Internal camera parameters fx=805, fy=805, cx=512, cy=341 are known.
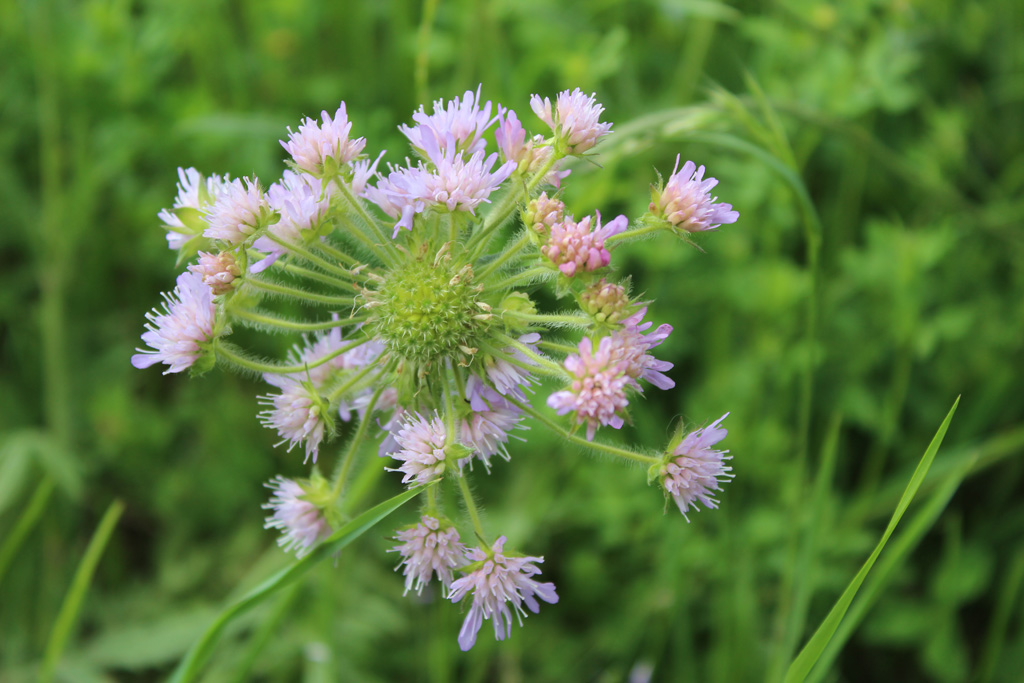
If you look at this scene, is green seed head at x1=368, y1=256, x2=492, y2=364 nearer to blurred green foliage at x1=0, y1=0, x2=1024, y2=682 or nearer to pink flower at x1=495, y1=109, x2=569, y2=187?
pink flower at x1=495, y1=109, x2=569, y2=187

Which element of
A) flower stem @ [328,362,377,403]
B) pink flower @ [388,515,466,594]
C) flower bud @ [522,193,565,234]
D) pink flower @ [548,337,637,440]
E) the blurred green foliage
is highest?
flower bud @ [522,193,565,234]

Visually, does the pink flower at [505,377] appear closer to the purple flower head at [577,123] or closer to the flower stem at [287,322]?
the flower stem at [287,322]

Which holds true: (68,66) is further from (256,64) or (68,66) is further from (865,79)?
(865,79)

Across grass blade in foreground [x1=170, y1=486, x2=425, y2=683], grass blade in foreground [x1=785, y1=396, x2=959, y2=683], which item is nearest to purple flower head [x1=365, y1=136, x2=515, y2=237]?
grass blade in foreground [x1=170, y1=486, x2=425, y2=683]

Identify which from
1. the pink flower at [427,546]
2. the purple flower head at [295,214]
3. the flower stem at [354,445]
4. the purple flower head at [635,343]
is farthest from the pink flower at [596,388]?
the purple flower head at [295,214]

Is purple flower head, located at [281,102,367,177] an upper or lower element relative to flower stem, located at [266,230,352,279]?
upper

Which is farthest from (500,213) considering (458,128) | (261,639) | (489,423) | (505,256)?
(261,639)
